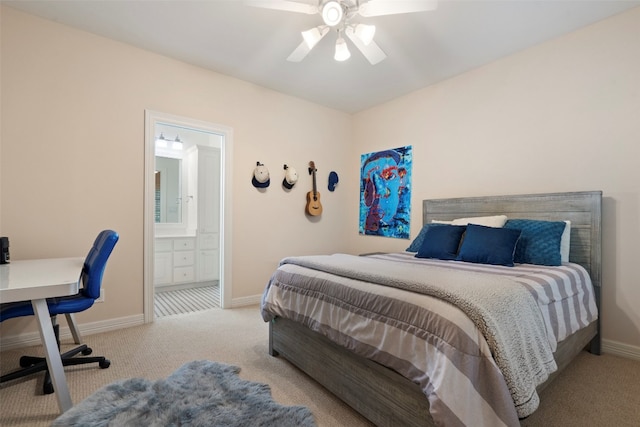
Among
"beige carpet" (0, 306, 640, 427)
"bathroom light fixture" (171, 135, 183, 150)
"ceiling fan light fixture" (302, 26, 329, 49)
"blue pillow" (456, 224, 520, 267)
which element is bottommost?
"beige carpet" (0, 306, 640, 427)

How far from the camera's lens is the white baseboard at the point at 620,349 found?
2.26m

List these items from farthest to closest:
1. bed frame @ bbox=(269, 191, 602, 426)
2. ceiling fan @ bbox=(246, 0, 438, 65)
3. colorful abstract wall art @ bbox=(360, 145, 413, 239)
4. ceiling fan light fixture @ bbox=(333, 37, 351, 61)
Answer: colorful abstract wall art @ bbox=(360, 145, 413, 239)
ceiling fan light fixture @ bbox=(333, 37, 351, 61)
ceiling fan @ bbox=(246, 0, 438, 65)
bed frame @ bbox=(269, 191, 602, 426)

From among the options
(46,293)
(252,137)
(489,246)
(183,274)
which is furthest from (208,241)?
(489,246)

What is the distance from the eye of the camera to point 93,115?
2646 mm

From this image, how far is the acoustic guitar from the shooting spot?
13.5ft

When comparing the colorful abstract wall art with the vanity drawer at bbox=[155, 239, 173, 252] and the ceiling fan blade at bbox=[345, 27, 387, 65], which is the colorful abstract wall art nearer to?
the ceiling fan blade at bbox=[345, 27, 387, 65]

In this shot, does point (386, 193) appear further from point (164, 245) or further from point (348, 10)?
point (164, 245)

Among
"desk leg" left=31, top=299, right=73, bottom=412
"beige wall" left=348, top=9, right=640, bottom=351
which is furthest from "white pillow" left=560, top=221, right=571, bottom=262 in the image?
"desk leg" left=31, top=299, right=73, bottom=412

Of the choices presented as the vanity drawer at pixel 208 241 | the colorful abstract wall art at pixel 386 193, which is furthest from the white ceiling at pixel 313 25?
the vanity drawer at pixel 208 241

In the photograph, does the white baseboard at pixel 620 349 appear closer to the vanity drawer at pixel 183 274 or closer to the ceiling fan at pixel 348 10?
the ceiling fan at pixel 348 10

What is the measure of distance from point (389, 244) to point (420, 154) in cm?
124

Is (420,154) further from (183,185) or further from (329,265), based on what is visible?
(183,185)

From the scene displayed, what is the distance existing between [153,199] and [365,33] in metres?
2.43

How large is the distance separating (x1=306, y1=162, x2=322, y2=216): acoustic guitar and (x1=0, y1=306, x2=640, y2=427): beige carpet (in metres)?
1.73
